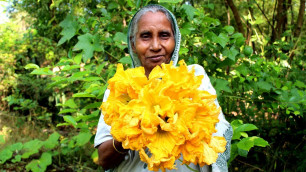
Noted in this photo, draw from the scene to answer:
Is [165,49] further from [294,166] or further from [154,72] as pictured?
[294,166]

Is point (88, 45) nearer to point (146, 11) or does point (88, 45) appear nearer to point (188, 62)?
point (146, 11)

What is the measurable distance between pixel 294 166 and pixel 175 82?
2.78m

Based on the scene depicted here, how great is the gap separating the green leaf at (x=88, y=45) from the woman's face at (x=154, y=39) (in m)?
0.57

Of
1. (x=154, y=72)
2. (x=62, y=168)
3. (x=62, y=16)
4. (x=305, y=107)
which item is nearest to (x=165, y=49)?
(x=154, y=72)

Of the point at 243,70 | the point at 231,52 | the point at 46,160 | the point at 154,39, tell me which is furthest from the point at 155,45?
the point at 46,160

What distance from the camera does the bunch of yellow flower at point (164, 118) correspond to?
2.90 feet

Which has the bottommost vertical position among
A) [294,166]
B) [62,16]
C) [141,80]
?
[294,166]

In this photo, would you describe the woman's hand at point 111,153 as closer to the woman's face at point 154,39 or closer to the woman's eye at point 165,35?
the woman's face at point 154,39

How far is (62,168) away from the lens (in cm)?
405

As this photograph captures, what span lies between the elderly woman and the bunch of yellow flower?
374 millimetres

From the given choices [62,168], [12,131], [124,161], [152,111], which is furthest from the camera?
[12,131]

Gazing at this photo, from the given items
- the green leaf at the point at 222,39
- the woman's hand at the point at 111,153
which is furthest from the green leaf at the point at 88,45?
the green leaf at the point at 222,39

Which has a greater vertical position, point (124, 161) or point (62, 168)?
point (124, 161)

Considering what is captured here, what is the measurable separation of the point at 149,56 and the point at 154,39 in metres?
0.11
